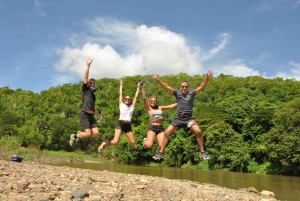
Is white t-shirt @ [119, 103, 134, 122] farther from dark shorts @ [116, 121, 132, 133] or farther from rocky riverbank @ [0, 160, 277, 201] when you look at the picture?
rocky riverbank @ [0, 160, 277, 201]

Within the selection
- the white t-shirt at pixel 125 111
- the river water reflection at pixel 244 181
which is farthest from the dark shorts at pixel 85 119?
the river water reflection at pixel 244 181

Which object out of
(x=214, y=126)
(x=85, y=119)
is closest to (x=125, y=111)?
(x=85, y=119)

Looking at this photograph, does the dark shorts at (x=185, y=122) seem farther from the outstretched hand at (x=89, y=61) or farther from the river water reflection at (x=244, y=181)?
the river water reflection at (x=244, y=181)

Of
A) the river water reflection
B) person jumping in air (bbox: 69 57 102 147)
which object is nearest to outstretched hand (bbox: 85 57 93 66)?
person jumping in air (bbox: 69 57 102 147)

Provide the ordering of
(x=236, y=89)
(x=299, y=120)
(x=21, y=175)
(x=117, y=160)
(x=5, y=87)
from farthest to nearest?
(x=5, y=87) < (x=236, y=89) < (x=117, y=160) < (x=299, y=120) < (x=21, y=175)

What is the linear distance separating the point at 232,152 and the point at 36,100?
7764 centimetres

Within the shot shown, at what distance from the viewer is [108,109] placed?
96375 mm

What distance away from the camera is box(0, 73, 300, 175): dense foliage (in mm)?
46812

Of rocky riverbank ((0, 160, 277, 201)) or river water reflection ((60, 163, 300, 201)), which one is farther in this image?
river water reflection ((60, 163, 300, 201))

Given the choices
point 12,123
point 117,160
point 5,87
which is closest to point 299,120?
point 117,160

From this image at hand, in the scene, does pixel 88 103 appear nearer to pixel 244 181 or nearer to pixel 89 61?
pixel 89 61

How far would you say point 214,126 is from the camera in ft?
178

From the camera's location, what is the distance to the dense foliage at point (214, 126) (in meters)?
46.8

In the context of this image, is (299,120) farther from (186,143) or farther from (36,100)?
(36,100)
